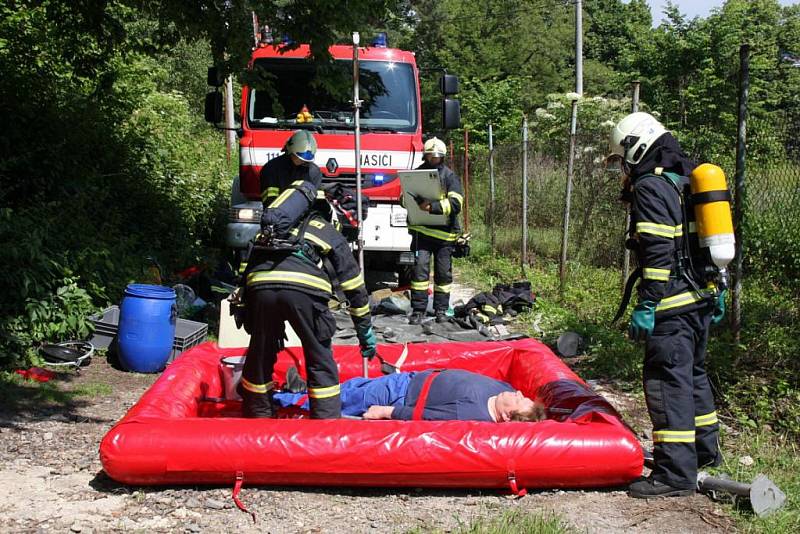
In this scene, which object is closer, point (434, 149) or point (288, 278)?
point (288, 278)

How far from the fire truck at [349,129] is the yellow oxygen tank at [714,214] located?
5226mm

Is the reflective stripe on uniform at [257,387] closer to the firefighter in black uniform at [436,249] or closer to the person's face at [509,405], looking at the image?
the person's face at [509,405]

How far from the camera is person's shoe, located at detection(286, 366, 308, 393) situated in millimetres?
5605

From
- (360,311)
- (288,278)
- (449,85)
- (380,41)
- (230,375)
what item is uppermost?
(380,41)

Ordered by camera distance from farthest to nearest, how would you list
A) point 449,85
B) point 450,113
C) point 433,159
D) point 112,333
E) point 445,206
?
point 450,113 < point 449,85 < point 433,159 < point 445,206 < point 112,333

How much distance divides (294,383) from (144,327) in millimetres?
1878

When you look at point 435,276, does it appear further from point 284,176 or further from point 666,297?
point 666,297

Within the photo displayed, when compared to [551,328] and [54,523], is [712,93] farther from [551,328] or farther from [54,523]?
[54,523]

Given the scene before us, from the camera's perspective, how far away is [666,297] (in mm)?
4156

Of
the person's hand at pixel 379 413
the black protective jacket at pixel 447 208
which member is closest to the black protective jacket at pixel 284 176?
the person's hand at pixel 379 413

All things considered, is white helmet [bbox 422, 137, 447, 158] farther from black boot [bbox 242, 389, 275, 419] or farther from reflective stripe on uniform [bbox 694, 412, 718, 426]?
reflective stripe on uniform [bbox 694, 412, 718, 426]

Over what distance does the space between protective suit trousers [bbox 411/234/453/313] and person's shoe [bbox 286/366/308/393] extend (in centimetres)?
280

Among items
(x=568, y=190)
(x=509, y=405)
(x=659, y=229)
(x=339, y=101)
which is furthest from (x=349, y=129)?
(x=659, y=229)

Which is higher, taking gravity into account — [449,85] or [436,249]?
[449,85]
